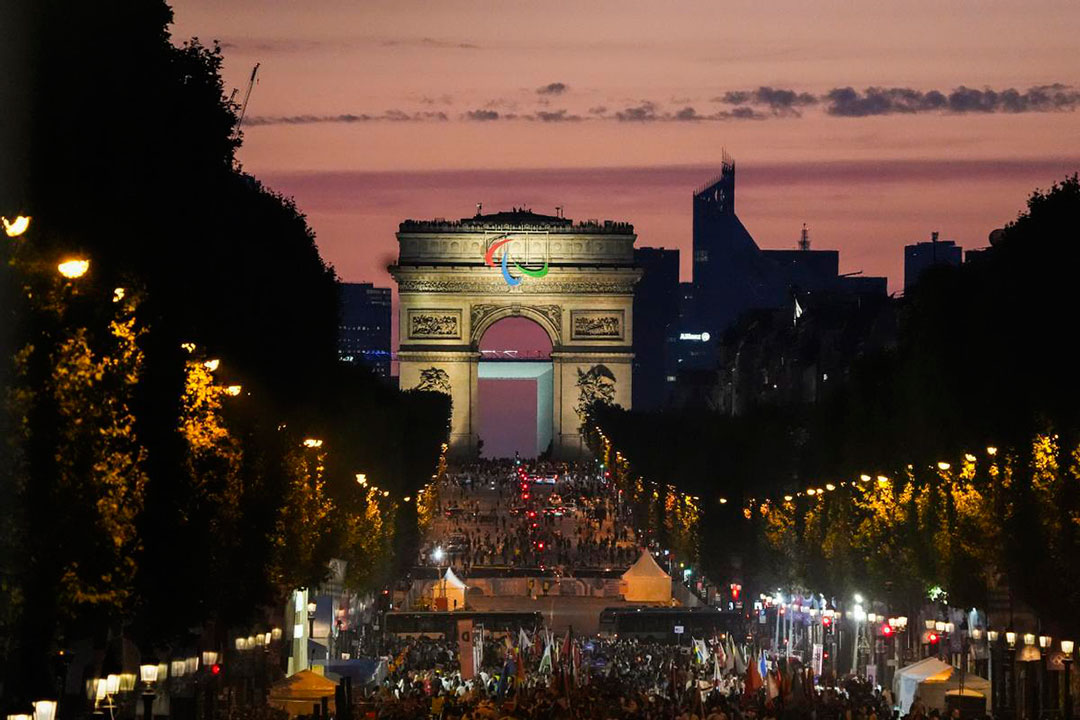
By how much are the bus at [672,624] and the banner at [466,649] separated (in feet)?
53.7

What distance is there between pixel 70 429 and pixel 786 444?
6387 centimetres

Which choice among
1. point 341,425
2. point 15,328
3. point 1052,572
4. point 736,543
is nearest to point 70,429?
point 15,328

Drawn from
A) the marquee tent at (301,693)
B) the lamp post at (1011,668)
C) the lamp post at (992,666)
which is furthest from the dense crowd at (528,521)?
the marquee tent at (301,693)

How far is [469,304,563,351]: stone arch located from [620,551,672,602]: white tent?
106 metres

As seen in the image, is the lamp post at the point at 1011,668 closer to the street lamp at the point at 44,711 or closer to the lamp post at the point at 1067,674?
the lamp post at the point at 1067,674

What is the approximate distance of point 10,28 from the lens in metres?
35.9

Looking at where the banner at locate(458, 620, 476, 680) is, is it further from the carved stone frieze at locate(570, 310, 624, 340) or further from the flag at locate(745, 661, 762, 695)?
the carved stone frieze at locate(570, 310, 624, 340)

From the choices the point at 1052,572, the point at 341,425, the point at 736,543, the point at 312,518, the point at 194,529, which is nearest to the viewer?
the point at 194,529

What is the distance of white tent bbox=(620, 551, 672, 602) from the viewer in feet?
282

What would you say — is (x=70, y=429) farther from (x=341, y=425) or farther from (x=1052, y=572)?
(x=341, y=425)

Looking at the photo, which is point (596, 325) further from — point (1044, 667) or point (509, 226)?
point (1044, 667)

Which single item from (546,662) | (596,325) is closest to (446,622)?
(546,662)

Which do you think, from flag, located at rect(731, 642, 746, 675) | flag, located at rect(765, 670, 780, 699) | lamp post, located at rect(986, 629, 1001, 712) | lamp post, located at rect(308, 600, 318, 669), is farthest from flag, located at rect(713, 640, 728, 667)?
flag, located at rect(765, 670, 780, 699)

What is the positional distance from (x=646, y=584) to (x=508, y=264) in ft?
359
